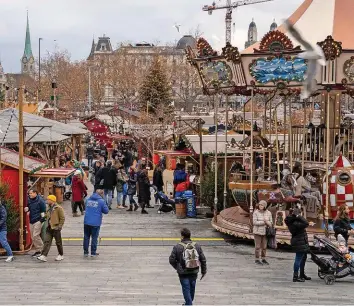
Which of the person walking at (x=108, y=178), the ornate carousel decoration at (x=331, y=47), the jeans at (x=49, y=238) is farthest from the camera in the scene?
the person walking at (x=108, y=178)

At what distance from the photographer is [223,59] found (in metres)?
18.2

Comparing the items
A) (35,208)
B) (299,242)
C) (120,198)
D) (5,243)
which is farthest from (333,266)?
(120,198)

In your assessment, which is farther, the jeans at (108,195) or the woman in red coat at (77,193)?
the jeans at (108,195)

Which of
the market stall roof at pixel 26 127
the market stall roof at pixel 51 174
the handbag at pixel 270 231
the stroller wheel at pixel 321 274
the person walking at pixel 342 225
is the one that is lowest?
the stroller wheel at pixel 321 274

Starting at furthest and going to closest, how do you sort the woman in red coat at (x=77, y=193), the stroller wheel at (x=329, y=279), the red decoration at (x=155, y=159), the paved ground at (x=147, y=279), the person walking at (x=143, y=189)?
1. the red decoration at (x=155, y=159)
2. the person walking at (x=143, y=189)
3. the woman in red coat at (x=77, y=193)
4. the stroller wheel at (x=329, y=279)
5. the paved ground at (x=147, y=279)

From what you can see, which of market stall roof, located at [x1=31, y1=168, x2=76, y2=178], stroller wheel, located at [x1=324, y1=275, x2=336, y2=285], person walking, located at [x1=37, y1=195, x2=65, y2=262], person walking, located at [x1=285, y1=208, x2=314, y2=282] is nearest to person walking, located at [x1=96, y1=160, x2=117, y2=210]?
market stall roof, located at [x1=31, y1=168, x2=76, y2=178]

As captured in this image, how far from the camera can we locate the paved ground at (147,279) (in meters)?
11.7

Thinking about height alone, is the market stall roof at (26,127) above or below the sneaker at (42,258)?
above

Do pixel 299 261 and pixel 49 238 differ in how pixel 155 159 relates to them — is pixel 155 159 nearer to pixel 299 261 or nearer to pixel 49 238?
pixel 49 238

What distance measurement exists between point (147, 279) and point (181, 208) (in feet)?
27.4

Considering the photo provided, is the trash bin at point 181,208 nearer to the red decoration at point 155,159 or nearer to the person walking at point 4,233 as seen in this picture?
the person walking at point 4,233

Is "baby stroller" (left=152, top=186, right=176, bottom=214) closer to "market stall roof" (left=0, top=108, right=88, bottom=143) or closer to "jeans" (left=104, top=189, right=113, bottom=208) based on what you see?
"jeans" (left=104, top=189, right=113, bottom=208)

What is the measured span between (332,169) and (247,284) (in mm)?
5255

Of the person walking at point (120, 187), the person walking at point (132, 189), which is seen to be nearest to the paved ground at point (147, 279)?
the person walking at point (132, 189)
